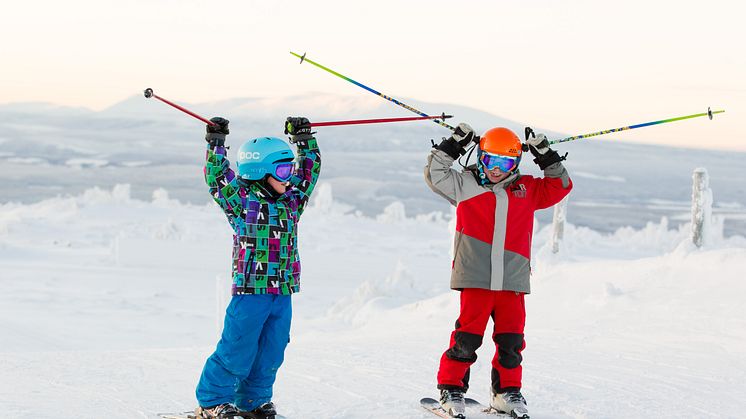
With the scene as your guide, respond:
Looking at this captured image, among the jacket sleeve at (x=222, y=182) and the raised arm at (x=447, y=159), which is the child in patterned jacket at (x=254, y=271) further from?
the raised arm at (x=447, y=159)

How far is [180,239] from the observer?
32.9 m

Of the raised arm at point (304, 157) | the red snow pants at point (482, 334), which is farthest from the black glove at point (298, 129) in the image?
the red snow pants at point (482, 334)

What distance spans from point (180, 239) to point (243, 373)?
28891mm

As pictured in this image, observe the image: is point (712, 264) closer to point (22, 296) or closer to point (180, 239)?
point (22, 296)

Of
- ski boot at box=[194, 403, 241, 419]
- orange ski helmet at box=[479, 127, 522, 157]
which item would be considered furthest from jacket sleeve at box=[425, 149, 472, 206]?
ski boot at box=[194, 403, 241, 419]

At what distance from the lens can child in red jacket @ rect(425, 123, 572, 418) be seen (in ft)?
17.0

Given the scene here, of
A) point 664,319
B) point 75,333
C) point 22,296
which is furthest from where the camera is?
point 22,296

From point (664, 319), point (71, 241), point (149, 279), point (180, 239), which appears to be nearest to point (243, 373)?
point (664, 319)

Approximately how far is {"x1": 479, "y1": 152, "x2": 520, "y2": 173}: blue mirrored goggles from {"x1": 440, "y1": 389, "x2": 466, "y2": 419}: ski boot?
1.38 m

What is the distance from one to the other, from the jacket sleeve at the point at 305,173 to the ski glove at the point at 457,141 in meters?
0.74

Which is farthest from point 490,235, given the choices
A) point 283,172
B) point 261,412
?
point 261,412

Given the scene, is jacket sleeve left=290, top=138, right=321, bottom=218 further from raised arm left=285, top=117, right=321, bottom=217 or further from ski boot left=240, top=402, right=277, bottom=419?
ski boot left=240, top=402, right=277, bottom=419

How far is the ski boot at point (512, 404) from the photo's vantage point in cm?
531

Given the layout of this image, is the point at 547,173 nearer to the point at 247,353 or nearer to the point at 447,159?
the point at 447,159
